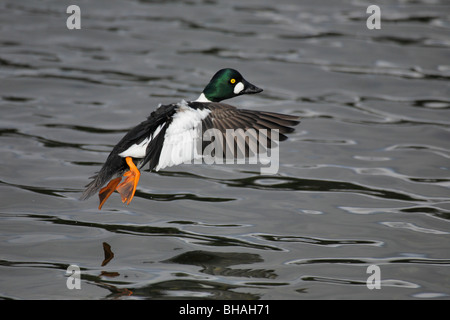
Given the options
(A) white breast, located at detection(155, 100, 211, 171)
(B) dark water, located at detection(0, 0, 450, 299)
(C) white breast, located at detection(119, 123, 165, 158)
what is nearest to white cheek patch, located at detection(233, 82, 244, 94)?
(B) dark water, located at detection(0, 0, 450, 299)

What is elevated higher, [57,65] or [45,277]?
[57,65]

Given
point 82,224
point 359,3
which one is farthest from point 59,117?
point 359,3

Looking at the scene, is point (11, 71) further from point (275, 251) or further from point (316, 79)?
point (275, 251)

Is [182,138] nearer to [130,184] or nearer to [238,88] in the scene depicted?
[130,184]

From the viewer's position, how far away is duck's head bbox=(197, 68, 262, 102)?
7086 mm

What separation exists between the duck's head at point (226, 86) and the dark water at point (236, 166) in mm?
1043

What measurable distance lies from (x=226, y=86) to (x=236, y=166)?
1270 millimetres

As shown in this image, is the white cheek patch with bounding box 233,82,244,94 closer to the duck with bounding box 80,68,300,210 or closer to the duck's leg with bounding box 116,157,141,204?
the duck with bounding box 80,68,300,210

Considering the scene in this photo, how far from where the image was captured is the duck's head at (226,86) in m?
7.09

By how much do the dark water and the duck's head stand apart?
1043mm

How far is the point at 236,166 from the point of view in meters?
8.01

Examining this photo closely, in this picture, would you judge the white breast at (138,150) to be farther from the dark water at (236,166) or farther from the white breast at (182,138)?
the dark water at (236,166)
